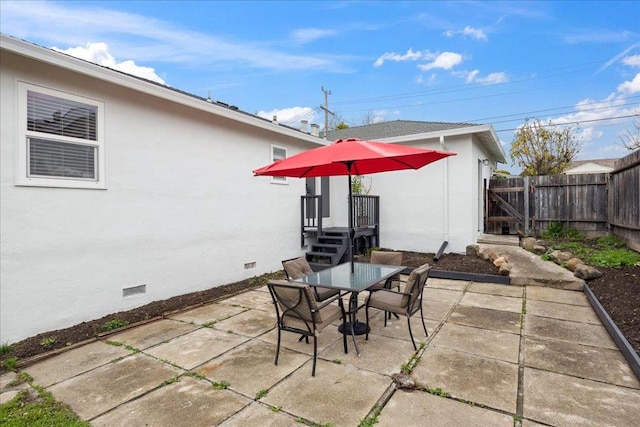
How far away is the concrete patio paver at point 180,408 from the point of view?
2381 mm

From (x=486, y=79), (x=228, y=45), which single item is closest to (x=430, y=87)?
(x=486, y=79)

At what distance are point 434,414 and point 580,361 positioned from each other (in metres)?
1.90

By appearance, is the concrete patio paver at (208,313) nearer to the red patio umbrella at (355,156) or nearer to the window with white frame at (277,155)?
the red patio umbrella at (355,156)

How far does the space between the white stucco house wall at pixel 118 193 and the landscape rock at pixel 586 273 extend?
317 centimetres

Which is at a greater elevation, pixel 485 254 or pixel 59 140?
pixel 59 140

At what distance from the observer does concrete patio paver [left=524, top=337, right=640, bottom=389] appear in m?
2.91

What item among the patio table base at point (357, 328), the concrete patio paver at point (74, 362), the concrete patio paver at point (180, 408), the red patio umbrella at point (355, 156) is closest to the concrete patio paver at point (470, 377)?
the patio table base at point (357, 328)

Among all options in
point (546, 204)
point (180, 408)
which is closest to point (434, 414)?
point (180, 408)

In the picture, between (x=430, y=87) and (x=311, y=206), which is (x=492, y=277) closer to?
(x=311, y=206)

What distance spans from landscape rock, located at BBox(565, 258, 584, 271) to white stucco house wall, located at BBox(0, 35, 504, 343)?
282cm

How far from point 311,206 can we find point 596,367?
6.51m

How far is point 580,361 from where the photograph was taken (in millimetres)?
3205

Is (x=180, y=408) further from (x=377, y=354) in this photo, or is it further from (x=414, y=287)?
(x=414, y=287)

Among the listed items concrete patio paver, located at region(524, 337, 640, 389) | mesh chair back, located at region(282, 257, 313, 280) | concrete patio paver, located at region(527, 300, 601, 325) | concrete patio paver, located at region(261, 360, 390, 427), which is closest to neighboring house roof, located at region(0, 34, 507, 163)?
mesh chair back, located at region(282, 257, 313, 280)
